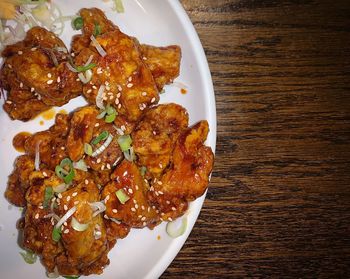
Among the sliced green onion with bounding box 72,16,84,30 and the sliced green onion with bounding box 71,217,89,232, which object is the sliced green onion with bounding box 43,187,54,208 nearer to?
the sliced green onion with bounding box 71,217,89,232

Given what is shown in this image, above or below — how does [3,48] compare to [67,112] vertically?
above

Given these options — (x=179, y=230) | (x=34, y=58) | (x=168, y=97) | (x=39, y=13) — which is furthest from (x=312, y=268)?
(x=39, y=13)

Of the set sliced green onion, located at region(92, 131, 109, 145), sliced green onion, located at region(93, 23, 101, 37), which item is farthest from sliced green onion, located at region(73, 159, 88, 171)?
sliced green onion, located at region(93, 23, 101, 37)

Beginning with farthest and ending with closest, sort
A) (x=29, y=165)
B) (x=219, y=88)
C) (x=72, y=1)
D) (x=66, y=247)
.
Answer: (x=219, y=88)
(x=72, y=1)
(x=29, y=165)
(x=66, y=247)

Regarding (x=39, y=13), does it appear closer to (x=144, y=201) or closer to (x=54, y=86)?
(x=54, y=86)

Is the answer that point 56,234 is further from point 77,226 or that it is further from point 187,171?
point 187,171

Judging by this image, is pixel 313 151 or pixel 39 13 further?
pixel 313 151

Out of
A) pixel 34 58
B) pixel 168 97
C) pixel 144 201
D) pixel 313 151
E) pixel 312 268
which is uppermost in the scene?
pixel 34 58
